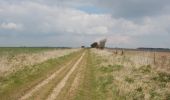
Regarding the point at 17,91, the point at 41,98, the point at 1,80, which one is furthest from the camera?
the point at 1,80

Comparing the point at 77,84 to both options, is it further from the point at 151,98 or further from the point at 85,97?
the point at 151,98

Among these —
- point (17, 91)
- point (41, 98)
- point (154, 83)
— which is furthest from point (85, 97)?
point (154, 83)

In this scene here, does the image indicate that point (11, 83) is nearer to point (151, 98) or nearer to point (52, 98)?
point (52, 98)

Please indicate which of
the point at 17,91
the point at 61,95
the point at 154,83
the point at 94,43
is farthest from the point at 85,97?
the point at 94,43

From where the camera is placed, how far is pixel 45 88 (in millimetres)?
24188

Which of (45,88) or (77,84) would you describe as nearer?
(45,88)

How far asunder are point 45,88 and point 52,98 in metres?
3.84

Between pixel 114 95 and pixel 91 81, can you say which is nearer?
pixel 114 95

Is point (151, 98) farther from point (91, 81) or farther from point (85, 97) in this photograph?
point (91, 81)

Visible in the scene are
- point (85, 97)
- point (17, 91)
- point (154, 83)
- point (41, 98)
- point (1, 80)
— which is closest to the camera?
point (41, 98)

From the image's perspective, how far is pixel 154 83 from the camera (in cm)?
2612

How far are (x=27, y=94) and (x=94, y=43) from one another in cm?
17282

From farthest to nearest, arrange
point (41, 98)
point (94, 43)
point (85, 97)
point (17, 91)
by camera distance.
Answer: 1. point (94, 43)
2. point (17, 91)
3. point (85, 97)
4. point (41, 98)

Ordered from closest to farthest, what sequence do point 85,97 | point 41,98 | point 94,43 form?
point 41,98 < point 85,97 < point 94,43
